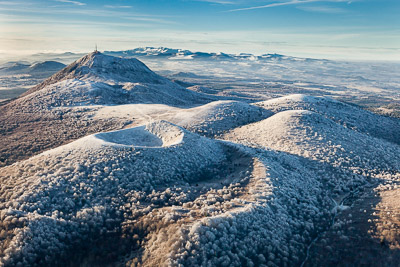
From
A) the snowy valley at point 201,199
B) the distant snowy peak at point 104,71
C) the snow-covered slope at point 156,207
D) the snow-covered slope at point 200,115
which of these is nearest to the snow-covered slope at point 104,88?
the distant snowy peak at point 104,71

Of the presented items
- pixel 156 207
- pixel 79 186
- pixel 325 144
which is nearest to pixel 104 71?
pixel 325 144

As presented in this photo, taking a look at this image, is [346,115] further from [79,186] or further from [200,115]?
[79,186]

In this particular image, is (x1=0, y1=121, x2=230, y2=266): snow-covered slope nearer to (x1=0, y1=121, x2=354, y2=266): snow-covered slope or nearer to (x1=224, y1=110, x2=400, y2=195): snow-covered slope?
(x1=0, y1=121, x2=354, y2=266): snow-covered slope

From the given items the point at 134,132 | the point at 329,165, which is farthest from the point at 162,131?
the point at 329,165

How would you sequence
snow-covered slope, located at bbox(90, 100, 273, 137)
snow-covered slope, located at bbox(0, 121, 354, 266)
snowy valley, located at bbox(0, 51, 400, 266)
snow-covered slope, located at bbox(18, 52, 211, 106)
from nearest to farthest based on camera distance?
1. snow-covered slope, located at bbox(0, 121, 354, 266)
2. snowy valley, located at bbox(0, 51, 400, 266)
3. snow-covered slope, located at bbox(90, 100, 273, 137)
4. snow-covered slope, located at bbox(18, 52, 211, 106)

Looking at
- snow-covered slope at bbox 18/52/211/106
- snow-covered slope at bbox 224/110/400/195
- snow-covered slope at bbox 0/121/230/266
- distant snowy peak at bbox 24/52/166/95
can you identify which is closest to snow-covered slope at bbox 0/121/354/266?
snow-covered slope at bbox 0/121/230/266

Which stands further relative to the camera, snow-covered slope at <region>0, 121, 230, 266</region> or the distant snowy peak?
the distant snowy peak
